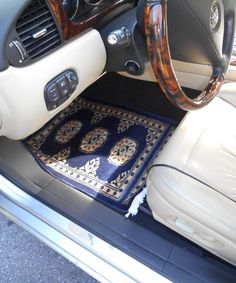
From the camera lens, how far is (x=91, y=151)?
4.50 ft

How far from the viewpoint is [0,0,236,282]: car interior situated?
795 millimetres

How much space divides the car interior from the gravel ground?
22 centimetres

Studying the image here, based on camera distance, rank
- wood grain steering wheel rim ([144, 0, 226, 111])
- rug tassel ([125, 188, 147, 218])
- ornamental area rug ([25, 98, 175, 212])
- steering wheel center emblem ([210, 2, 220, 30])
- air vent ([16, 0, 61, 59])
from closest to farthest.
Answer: wood grain steering wheel rim ([144, 0, 226, 111]), air vent ([16, 0, 61, 59]), steering wheel center emblem ([210, 2, 220, 30]), rug tassel ([125, 188, 147, 218]), ornamental area rug ([25, 98, 175, 212])

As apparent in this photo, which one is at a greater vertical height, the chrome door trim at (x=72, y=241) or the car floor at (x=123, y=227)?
the chrome door trim at (x=72, y=241)

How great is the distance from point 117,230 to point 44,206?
224 mm

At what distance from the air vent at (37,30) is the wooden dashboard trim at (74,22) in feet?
0.06

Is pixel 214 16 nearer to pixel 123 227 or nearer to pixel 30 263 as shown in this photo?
pixel 123 227

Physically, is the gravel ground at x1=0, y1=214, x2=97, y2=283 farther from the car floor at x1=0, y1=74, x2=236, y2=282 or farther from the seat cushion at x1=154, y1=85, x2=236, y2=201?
the seat cushion at x1=154, y1=85, x2=236, y2=201

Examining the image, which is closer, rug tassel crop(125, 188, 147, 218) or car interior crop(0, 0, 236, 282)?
car interior crop(0, 0, 236, 282)

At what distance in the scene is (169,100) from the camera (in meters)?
1.00

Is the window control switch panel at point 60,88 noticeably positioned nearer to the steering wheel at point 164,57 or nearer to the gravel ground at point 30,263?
the steering wheel at point 164,57

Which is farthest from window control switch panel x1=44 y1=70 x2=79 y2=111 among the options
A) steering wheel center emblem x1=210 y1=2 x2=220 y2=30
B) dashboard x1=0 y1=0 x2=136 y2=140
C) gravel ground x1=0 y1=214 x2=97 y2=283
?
gravel ground x1=0 y1=214 x2=97 y2=283

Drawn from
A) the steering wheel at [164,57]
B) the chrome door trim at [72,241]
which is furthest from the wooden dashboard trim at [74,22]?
the chrome door trim at [72,241]

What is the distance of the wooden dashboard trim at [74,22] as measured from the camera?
85 centimetres
